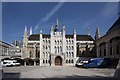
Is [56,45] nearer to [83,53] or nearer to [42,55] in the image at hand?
[42,55]

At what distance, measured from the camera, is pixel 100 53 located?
72.3m

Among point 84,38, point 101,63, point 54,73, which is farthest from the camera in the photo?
point 84,38

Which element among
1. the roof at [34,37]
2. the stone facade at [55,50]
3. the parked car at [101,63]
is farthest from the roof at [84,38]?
the parked car at [101,63]

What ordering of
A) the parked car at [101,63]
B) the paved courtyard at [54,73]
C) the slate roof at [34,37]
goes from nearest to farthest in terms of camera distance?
the paved courtyard at [54,73] < the parked car at [101,63] < the slate roof at [34,37]

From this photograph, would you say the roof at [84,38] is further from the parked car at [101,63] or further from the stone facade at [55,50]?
the parked car at [101,63]

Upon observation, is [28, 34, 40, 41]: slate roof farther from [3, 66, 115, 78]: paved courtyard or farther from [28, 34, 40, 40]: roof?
[3, 66, 115, 78]: paved courtyard

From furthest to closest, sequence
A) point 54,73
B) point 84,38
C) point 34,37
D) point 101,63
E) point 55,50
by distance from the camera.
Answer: point 34,37 < point 84,38 < point 55,50 < point 101,63 < point 54,73

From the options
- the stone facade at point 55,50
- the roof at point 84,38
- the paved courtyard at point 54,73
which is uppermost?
the roof at point 84,38

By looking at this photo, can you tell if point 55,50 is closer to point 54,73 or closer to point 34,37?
point 34,37

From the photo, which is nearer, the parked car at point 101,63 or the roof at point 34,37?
the parked car at point 101,63

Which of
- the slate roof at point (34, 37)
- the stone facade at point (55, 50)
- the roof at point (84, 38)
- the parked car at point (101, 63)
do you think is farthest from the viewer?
the slate roof at point (34, 37)

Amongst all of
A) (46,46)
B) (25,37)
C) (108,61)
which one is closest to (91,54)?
(46,46)

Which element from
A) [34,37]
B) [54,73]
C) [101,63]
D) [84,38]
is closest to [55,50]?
[34,37]

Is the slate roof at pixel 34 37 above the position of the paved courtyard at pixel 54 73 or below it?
above
